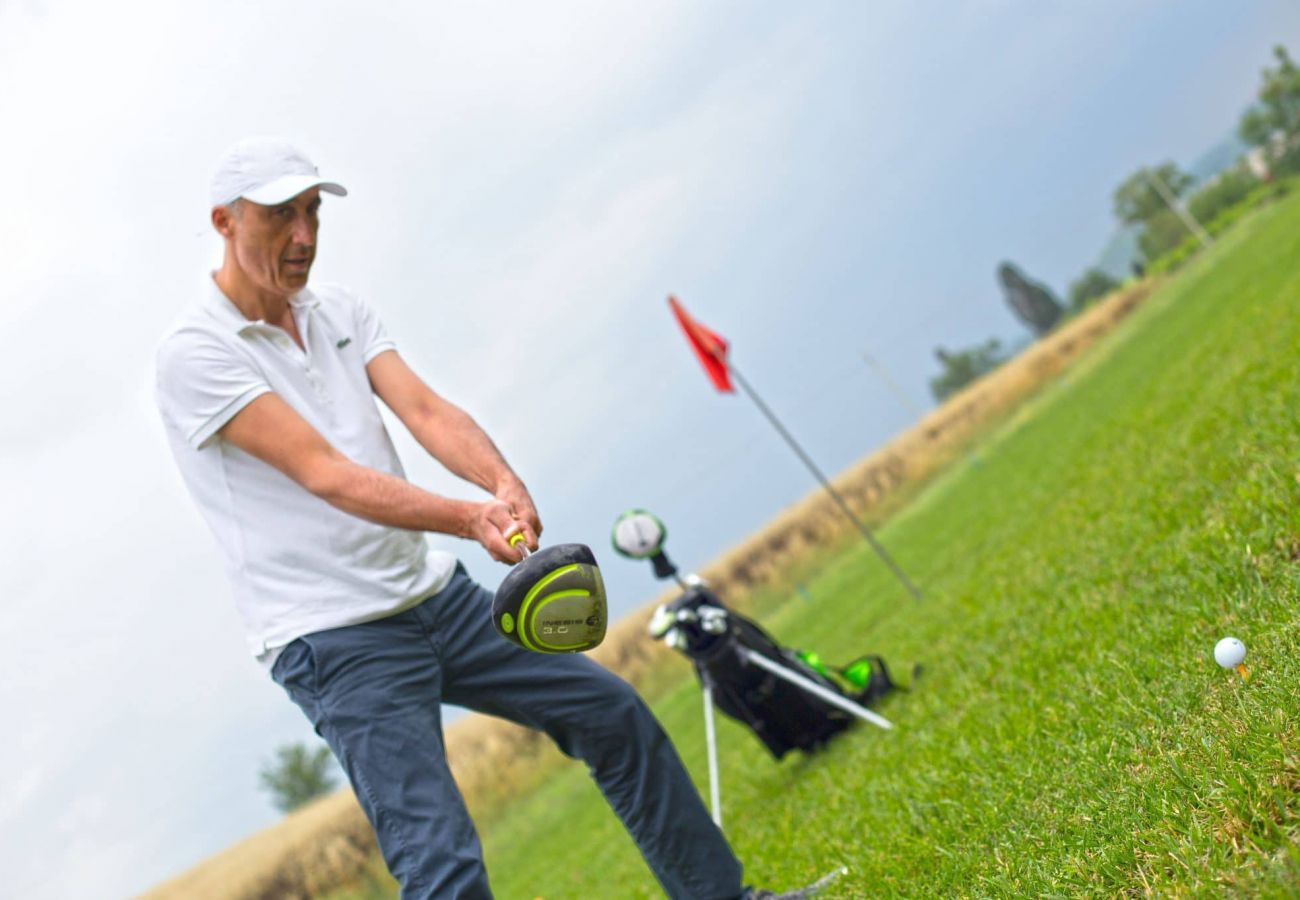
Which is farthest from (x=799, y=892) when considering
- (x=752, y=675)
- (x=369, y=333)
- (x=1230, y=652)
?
(x=752, y=675)

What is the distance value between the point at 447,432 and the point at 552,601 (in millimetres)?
963

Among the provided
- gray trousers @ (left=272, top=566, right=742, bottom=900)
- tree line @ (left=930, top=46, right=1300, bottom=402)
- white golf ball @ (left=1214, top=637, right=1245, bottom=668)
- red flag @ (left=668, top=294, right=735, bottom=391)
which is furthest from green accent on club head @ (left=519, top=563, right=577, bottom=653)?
tree line @ (left=930, top=46, right=1300, bottom=402)

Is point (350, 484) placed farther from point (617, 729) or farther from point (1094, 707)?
point (1094, 707)

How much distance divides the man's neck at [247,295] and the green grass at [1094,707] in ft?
7.56

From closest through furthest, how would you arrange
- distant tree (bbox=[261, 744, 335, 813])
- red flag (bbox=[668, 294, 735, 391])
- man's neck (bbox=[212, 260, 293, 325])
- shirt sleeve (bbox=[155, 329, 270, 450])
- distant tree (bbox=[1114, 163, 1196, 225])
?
shirt sleeve (bbox=[155, 329, 270, 450])
man's neck (bbox=[212, 260, 293, 325])
red flag (bbox=[668, 294, 735, 391])
distant tree (bbox=[261, 744, 335, 813])
distant tree (bbox=[1114, 163, 1196, 225])

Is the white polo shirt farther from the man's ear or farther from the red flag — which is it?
the red flag

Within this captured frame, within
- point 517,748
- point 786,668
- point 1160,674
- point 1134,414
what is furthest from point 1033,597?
point 517,748

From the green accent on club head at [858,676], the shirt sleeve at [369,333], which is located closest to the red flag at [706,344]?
the green accent on club head at [858,676]

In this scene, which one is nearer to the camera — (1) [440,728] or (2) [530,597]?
(2) [530,597]

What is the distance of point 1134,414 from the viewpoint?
37.5ft

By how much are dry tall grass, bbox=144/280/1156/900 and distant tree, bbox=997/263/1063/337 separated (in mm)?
58399

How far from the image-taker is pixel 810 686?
245 inches

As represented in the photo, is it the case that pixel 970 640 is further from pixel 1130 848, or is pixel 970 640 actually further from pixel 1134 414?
pixel 1134 414

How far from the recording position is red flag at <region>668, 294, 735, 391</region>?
32.8ft
